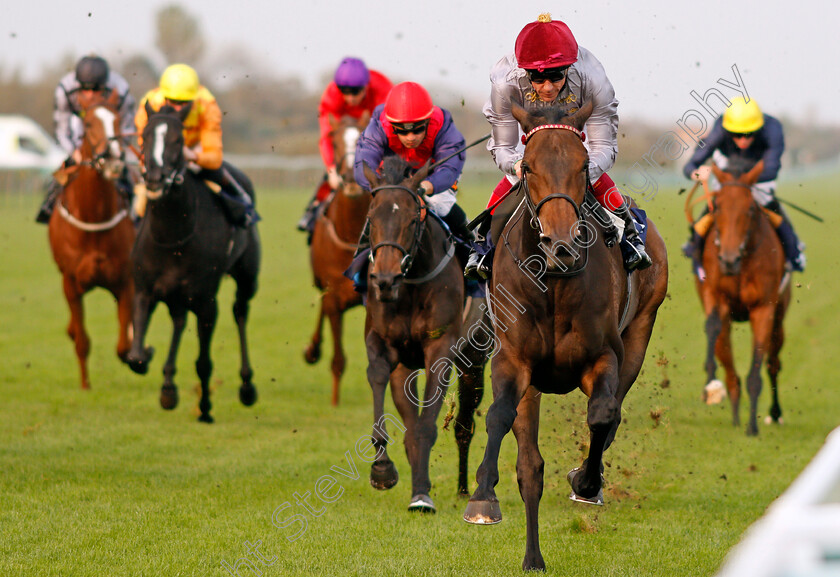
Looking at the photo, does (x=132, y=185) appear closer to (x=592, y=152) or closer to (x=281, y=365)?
(x=281, y=365)

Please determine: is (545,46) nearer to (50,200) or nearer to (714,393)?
(714,393)

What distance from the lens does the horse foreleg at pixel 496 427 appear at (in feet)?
15.6

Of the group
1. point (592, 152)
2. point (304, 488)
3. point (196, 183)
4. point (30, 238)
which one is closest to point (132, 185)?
point (196, 183)

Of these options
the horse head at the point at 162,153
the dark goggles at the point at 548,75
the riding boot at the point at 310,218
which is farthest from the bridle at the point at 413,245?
the riding boot at the point at 310,218

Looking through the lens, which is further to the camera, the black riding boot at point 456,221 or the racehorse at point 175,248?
the racehorse at point 175,248

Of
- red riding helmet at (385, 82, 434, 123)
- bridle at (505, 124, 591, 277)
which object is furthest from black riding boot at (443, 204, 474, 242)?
bridle at (505, 124, 591, 277)

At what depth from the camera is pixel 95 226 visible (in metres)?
10.1

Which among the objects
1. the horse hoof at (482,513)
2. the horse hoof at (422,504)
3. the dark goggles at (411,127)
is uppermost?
the dark goggles at (411,127)

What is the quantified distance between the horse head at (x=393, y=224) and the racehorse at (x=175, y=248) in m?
2.76

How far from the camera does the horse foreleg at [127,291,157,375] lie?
8.57 meters

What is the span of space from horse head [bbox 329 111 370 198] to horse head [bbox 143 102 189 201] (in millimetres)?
1493

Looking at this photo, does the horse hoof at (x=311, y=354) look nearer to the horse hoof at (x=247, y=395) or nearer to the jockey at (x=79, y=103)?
the horse hoof at (x=247, y=395)

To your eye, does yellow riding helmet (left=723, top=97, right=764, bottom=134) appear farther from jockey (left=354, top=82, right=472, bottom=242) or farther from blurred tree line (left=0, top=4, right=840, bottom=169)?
blurred tree line (left=0, top=4, right=840, bottom=169)

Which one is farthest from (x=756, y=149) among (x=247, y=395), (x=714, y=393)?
(x=247, y=395)
